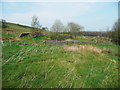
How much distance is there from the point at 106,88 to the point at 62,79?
5.14ft

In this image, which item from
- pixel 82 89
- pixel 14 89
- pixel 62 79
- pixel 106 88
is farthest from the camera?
pixel 62 79

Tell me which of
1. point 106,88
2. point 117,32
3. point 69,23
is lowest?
point 106,88

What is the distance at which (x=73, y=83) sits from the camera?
3367mm

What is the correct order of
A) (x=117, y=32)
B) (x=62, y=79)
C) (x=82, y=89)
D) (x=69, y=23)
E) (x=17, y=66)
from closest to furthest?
(x=82, y=89)
(x=62, y=79)
(x=17, y=66)
(x=117, y=32)
(x=69, y=23)

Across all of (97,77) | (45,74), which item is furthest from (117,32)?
(45,74)

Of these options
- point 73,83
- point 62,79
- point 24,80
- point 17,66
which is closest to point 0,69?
point 17,66

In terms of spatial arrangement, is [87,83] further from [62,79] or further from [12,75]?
[12,75]

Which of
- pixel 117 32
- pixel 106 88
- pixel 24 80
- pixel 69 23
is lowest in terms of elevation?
pixel 106 88

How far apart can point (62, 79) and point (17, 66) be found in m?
2.27

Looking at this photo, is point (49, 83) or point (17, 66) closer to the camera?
point (49, 83)

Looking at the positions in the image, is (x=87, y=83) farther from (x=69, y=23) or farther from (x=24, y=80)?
(x=69, y=23)

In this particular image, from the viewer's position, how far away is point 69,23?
105ft

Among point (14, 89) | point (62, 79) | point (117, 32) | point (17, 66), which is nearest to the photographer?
point (14, 89)

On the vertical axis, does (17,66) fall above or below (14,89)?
above
